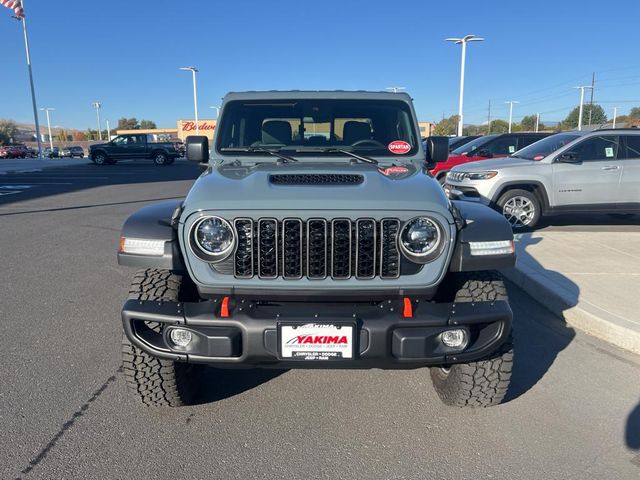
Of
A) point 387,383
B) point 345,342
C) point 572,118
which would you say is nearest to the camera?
point 345,342

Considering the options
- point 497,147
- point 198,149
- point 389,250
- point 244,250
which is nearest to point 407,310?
point 389,250

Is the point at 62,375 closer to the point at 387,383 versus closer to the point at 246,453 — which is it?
the point at 246,453

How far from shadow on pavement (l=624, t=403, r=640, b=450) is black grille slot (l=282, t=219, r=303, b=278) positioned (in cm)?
205

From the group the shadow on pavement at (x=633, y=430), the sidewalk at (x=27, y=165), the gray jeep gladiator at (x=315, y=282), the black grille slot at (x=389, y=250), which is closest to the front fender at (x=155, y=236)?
the gray jeep gladiator at (x=315, y=282)

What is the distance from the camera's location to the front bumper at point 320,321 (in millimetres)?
2510

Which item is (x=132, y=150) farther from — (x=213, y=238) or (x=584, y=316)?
(x=213, y=238)

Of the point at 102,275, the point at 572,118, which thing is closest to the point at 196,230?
the point at 102,275

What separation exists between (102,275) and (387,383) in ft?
13.1

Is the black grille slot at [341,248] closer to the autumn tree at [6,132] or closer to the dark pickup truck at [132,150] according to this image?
the dark pickup truck at [132,150]

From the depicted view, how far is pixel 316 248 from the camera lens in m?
2.64

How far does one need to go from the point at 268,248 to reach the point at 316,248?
25 centimetres

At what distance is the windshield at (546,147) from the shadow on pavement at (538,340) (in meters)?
3.71

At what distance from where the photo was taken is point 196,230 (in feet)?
8.79

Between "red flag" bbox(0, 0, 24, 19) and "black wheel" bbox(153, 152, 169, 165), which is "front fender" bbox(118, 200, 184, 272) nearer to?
"black wheel" bbox(153, 152, 169, 165)
